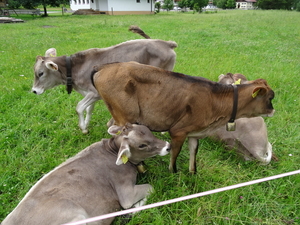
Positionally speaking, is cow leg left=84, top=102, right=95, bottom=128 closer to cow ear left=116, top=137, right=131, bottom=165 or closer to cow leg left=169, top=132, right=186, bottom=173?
cow ear left=116, top=137, right=131, bottom=165

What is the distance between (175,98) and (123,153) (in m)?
1.16

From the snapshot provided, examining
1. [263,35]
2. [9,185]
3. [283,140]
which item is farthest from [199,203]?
[263,35]

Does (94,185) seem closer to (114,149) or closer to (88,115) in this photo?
(114,149)

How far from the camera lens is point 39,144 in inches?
196

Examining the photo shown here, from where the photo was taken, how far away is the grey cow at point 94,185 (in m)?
2.94

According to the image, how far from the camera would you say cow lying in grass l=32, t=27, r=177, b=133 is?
5.42m

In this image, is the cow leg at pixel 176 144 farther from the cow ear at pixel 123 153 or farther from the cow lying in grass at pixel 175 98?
the cow ear at pixel 123 153

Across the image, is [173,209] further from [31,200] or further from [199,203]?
[31,200]

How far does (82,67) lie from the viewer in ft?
18.0

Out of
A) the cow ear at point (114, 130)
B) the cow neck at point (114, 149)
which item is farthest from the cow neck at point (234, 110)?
the cow ear at point (114, 130)

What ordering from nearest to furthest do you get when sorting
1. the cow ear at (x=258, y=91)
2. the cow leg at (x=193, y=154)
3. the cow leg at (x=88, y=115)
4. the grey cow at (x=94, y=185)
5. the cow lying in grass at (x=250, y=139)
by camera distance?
the grey cow at (x=94, y=185) < the cow ear at (x=258, y=91) < the cow leg at (x=193, y=154) < the cow lying in grass at (x=250, y=139) < the cow leg at (x=88, y=115)

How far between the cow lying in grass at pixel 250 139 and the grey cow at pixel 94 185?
1.58 metres

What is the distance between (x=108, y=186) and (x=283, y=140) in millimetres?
3593

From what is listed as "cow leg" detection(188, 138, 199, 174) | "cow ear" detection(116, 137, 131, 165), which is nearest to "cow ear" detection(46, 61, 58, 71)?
"cow ear" detection(116, 137, 131, 165)
